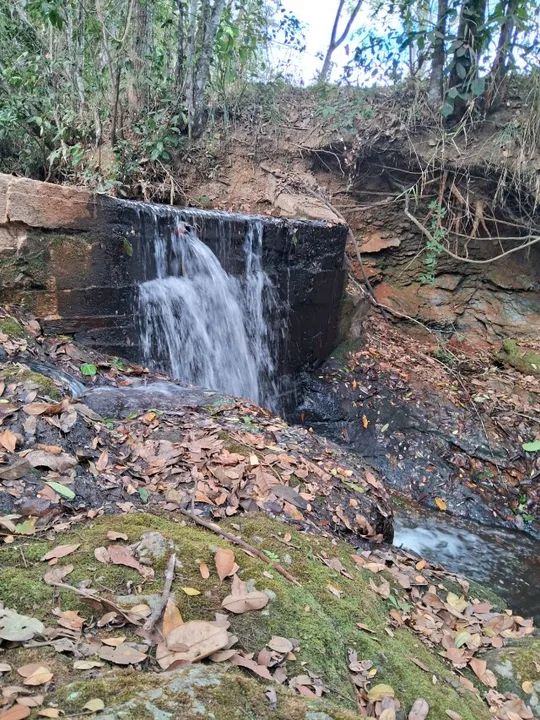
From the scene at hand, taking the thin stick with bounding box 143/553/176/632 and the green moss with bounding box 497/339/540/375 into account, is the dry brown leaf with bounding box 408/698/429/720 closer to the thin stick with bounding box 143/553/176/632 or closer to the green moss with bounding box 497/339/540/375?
the thin stick with bounding box 143/553/176/632

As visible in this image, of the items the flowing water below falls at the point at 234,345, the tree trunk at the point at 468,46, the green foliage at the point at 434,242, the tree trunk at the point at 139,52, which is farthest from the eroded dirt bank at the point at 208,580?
the tree trunk at the point at 468,46

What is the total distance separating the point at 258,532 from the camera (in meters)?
2.55

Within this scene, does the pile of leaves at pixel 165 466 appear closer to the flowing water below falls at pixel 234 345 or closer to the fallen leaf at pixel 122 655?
the flowing water below falls at pixel 234 345

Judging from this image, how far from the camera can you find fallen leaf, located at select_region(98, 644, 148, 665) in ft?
4.47

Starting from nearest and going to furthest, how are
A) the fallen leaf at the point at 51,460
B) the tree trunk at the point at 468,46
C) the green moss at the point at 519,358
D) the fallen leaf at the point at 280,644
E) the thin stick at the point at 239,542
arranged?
the fallen leaf at the point at 280,644 < the thin stick at the point at 239,542 < the fallen leaf at the point at 51,460 < the tree trunk at the point at 468,46 < the green moss at the point at 519,358

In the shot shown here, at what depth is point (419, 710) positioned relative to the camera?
1875 mm

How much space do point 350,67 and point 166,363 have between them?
23.5 ft

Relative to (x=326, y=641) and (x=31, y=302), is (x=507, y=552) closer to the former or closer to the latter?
(x=326, y=641)

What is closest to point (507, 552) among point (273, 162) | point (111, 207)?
point (111, 207)

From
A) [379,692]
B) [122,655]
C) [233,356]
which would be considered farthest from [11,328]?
[379,692]

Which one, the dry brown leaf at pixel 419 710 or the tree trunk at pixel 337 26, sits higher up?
the tree trunk at pixel 337 26

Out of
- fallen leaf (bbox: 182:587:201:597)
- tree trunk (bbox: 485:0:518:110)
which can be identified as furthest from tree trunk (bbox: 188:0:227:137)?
fallen leaf (bbox: 182:587:201:597)

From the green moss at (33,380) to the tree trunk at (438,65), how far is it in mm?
7924

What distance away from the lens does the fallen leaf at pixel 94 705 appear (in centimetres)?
110
